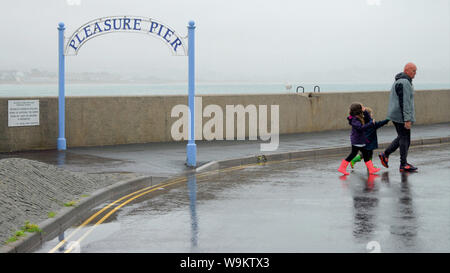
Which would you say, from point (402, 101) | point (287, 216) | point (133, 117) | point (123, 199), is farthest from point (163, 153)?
point (287, 216)

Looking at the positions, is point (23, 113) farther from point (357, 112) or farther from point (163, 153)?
point (357, 112)

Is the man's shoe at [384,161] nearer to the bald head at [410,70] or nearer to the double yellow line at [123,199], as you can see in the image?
the bald head at [410,70]

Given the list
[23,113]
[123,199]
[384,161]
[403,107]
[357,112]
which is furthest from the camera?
[23,113]

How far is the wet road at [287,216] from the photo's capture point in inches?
305

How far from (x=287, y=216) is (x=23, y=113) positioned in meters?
9.59

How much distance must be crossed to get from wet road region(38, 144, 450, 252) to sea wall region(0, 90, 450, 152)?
5576 mm

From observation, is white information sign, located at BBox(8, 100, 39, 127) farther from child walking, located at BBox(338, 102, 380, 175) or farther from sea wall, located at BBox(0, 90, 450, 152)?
child walking, located at BBox(338, 102, 380, 175)

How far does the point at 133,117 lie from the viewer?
18.4 metres

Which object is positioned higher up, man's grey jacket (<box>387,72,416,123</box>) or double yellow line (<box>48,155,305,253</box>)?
man's grey jacket (<box>387,72,416,123</box>)

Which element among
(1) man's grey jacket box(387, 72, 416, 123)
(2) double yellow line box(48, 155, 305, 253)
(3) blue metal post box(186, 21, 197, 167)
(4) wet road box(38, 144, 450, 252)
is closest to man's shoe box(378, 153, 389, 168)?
(4) wet road box(38, 144, 450, 252)

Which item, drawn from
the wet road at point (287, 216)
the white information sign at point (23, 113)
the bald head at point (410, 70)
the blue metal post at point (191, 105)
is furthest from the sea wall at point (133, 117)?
the bald head at point (410, 70)

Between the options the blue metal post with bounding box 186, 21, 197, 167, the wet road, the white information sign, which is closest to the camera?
the wet road

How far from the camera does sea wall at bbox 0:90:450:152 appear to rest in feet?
56.4
